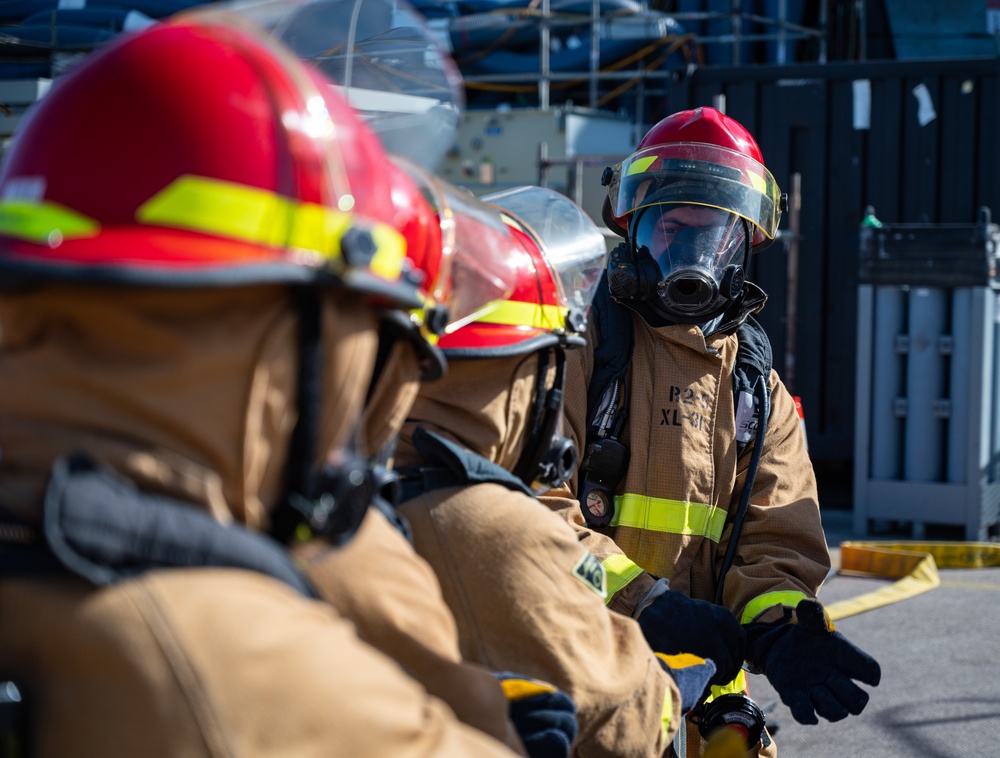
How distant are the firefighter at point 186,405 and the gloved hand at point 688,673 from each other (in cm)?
92

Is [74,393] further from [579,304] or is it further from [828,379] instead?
[828,379]

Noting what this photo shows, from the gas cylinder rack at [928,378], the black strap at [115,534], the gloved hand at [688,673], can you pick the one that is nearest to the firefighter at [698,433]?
the gloved hand at [688,673]

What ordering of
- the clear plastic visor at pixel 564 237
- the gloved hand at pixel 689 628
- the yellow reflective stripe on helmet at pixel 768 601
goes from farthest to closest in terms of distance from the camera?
1. the yellow reflective stripe on helmet at pixel 768 601
2. the gloved hand at pixel 689 628
3. the clear plastic visor at pixel 564 237

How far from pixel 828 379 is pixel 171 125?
8.78 meters

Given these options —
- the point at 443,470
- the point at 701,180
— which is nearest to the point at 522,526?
the point at 443,470

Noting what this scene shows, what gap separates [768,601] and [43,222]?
6.67 ft

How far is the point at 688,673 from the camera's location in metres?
2.25

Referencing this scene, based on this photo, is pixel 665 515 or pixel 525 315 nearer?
pixel 525 315

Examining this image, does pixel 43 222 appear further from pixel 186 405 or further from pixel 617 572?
pixel 617 572

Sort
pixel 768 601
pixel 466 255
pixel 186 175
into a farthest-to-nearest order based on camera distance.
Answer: pixel 768 601, pixel 466 255, pixel 186 175

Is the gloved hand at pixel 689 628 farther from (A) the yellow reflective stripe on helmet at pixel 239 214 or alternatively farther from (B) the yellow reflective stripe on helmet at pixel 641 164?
(A) the yellow reflective stripe on helmet at pixel 239 214

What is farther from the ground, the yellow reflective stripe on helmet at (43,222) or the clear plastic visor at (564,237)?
the yellow reflective stripe on helmet at (43,222)

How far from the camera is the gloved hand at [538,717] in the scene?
166 centimetres

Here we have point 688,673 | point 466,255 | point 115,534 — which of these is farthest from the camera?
point 688,673
